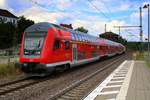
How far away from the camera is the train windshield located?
20509mm

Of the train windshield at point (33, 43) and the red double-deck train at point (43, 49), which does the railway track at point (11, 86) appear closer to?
the red double-deck train at point (43, 49)

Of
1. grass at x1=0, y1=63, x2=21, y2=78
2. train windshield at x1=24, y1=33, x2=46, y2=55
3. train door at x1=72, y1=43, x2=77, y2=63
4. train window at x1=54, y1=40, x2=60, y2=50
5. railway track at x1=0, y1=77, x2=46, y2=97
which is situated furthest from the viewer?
train door at x1=72, y1=43, x2=77, y2=63

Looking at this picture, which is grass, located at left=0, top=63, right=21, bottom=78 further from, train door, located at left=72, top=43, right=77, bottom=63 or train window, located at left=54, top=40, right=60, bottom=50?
train door, located at left=72, top=43, right=77, bottom=63

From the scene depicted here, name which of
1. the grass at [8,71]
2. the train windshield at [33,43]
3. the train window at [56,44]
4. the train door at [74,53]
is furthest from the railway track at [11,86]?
the train door at [74,53]

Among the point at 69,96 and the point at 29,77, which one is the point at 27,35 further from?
the point at 69,96

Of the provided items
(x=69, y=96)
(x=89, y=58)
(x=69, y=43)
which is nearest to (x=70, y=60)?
(x=69, y=43)

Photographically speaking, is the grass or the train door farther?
the train door

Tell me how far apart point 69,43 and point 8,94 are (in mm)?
10295

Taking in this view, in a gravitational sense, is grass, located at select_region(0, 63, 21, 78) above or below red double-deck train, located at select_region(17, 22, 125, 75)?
below

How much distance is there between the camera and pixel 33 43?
20750 millimetres

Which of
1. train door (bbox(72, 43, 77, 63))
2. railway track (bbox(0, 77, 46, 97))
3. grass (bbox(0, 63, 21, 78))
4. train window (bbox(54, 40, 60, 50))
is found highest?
train window (bbox(54, 40, 60, 50))

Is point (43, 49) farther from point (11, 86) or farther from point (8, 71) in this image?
point (11, 86)

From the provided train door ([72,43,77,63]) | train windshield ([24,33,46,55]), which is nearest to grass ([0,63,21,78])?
train windshield ([24,33,46,55])

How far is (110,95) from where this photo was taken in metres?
13.4
